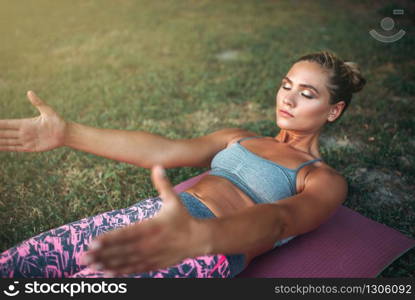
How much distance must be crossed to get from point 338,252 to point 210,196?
0.93 m

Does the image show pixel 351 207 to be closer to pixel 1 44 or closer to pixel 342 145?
pixel 342 145

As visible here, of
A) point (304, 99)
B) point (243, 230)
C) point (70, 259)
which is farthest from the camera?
point (304, 99)

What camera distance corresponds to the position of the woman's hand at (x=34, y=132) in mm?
2031

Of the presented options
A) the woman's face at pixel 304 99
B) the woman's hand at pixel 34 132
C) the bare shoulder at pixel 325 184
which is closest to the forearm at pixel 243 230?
the bare shoulder at pixel 325 184

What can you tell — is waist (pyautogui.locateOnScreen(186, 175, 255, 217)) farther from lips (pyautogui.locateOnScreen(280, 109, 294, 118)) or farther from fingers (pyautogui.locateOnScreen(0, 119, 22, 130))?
fingers (pyautogui.locateOnScreen(0, 119, 22, 130))

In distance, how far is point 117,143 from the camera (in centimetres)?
225

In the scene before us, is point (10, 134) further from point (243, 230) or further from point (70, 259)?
point (243, 230)

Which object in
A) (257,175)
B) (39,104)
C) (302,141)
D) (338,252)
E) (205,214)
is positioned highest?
(39,104)

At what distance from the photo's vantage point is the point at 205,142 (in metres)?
2.47

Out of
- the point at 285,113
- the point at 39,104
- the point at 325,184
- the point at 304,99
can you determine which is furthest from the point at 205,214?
the point at 39,104

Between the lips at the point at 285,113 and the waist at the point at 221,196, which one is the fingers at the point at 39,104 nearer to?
the waist at the point at 221,196

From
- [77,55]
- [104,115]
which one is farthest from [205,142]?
[77,55]

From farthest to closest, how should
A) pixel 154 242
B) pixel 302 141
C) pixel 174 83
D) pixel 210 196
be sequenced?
pixel 174 83
pixel 302 141
pixel 210 196
pixel 154 242

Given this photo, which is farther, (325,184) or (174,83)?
(174,83)
